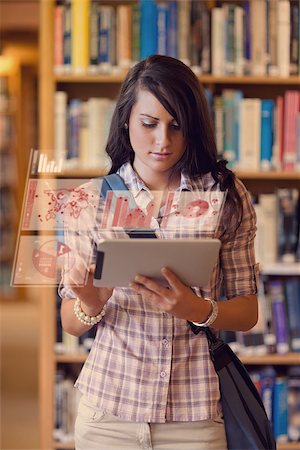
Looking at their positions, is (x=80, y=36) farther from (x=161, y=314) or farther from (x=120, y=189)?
(x=161, y=314)

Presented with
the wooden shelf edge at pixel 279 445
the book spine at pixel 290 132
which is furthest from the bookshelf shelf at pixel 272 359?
the book spine at pixel 290 132

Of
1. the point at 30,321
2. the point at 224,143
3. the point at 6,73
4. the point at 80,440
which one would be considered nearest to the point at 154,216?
the point at 80,440

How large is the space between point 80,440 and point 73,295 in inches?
10.4

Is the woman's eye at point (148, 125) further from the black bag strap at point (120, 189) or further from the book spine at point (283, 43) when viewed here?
the book spine at point (283, 43)

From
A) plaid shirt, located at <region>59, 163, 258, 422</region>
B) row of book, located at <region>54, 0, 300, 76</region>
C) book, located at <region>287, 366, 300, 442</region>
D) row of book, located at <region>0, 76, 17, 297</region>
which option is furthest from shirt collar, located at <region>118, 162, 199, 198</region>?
row of book, located at <region>0, 76, 17, 297</region>

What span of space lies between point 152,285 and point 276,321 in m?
1.73

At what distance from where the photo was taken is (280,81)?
2930mm

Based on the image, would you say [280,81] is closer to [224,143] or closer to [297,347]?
[224,143]

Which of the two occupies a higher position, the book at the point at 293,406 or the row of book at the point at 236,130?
the row of book at the point at 236,130

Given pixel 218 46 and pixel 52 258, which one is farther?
pixel 218 46

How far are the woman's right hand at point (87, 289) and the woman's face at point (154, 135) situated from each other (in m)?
0.23

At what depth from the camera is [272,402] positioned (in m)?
2.96

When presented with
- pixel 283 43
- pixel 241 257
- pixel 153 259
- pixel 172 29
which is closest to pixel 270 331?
pixel 283 43

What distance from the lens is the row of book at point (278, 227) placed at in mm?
2939
